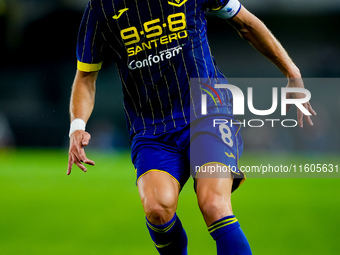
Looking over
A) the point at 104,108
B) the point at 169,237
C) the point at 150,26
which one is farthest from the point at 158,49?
the point at 104,108

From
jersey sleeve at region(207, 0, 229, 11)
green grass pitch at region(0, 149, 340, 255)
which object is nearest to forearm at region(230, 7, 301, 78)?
jersey sleeve at region(207, 0, 229, 11)

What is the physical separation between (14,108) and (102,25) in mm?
17720

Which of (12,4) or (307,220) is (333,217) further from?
(12,4)

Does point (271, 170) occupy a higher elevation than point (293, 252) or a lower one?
lower

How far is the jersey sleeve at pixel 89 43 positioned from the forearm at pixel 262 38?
947 mm

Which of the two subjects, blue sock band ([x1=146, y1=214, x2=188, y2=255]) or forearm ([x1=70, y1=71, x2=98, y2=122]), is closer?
blue sock band ([x1=146, y1=214, x2=188, y2=255])

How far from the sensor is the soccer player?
11.9ft

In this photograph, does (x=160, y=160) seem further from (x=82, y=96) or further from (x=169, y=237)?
(x=82, y=96)

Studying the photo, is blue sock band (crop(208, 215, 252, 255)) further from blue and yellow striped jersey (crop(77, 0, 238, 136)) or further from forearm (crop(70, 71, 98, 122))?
forearm (crop(70, 71, 98, 122))

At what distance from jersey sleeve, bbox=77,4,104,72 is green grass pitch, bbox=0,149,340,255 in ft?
6.92

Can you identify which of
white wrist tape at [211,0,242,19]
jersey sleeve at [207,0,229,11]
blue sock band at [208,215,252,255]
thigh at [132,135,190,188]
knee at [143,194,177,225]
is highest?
jersey sleeve at [207,0,229,11]

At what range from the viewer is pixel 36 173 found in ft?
43.3

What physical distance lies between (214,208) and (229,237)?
7.2 inches

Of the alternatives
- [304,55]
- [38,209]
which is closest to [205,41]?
[38,209]
